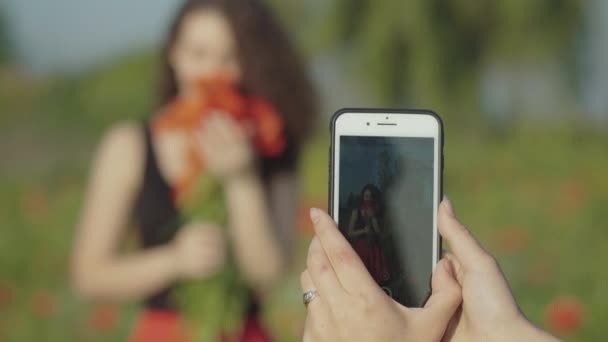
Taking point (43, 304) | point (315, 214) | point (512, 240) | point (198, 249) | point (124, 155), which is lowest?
point (43, 304)

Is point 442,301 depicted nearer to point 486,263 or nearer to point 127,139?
point 486,263

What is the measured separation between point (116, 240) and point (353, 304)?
42.1 inches

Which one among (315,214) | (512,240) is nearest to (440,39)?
(512,240)

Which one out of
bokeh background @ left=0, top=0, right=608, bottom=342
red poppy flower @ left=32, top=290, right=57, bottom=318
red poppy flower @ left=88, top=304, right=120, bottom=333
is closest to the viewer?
red poppy flower @ left=88, top=304, right=120, bottom=333

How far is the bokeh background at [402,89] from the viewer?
274 cm

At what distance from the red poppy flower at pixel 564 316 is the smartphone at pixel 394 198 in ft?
4.62

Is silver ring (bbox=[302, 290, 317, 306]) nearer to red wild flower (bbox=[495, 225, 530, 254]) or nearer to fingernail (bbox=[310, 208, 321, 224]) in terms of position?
fingernail (bbox=[310, 208, 321, 224])

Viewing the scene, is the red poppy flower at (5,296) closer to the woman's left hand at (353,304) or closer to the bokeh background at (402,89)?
the bokeh background at (402,89)

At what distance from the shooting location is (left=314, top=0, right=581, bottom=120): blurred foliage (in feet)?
9.18

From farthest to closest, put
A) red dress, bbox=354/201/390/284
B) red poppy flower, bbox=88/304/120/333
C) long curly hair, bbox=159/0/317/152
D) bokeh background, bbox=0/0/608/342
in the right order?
1. bokeh background, bbox=0/0/608/342
2. red poppy flower, bbox=88/304/120/333
3. long curly hair, bbox=159/0/317/152
4. red dress, bbox=354/201/390/284

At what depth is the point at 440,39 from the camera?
2.82 meters

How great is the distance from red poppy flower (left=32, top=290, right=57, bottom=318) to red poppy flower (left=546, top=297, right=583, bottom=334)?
136 cm

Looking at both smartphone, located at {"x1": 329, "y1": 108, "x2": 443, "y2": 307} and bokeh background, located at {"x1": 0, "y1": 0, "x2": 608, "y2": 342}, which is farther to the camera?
bokeh background, located at {"x1": 0, "y1": 0, "x2": 608, "y2": 342}

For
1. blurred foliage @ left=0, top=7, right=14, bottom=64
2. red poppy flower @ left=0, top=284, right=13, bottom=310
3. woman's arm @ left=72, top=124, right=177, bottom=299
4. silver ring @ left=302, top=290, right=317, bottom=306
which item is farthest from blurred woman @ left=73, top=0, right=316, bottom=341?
blurred foliage @ left=0, top=7, right=14, bottom=64
